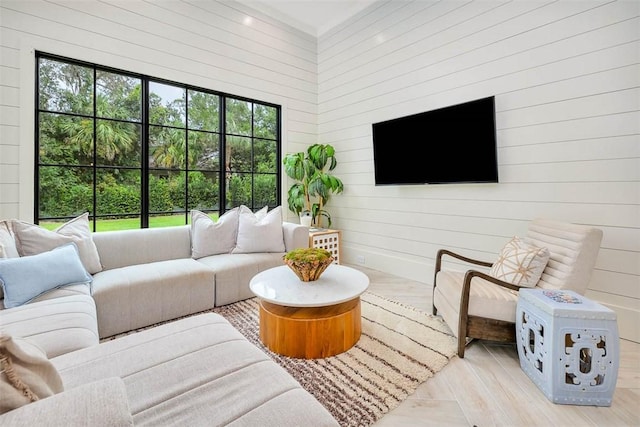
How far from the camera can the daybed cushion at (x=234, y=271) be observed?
2738 millimetres

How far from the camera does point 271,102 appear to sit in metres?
4.28

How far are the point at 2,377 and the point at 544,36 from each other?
12.3 ft

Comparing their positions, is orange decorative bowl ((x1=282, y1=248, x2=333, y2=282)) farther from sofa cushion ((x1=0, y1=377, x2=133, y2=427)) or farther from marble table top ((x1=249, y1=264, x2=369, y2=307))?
sofa cushion ((x1=0, y1=377, x2=133, y2=427))

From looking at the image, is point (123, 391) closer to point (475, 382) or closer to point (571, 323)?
point (475, 382)

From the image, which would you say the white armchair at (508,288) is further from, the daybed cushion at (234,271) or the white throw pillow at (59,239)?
the white throw pillow at (59,239)

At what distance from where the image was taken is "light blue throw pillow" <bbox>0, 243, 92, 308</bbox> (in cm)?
178

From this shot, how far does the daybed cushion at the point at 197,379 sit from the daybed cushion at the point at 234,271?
1.31 meters

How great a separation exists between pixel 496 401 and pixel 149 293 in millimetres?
2446

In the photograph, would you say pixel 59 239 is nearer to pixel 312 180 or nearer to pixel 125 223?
pixel 125 223

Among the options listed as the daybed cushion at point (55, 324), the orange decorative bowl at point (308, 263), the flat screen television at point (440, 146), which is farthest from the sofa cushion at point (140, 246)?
the flat screen television at point (440, 146)

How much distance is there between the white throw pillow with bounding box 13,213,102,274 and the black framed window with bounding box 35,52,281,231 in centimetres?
59

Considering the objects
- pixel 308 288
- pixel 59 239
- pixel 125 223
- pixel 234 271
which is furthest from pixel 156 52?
pixel 308 288

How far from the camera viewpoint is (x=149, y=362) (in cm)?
117

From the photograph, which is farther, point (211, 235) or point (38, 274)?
point (211, 235)
